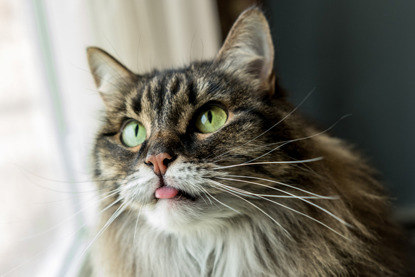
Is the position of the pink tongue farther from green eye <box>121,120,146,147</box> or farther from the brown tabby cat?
green eye <box>121,120,146,147</box>

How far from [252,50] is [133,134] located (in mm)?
380

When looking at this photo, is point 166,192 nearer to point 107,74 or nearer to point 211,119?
point 211,119

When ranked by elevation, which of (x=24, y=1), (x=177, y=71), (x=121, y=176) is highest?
(x=24, y=1)

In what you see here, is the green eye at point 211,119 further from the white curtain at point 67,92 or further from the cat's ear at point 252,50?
the white curtain at point 67,92

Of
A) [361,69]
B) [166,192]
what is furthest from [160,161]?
[361,69]

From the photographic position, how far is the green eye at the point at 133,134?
1030 millimetres

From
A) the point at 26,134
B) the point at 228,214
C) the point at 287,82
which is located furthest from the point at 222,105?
the point at 287,82

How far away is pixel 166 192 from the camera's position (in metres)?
0.84

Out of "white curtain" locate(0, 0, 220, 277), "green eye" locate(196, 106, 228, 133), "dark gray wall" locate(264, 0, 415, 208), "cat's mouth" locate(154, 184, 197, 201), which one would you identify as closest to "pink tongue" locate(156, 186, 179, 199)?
"cat's mouth" locate(154, 184, 197, 201)

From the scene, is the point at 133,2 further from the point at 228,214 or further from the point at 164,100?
the point at 228,214

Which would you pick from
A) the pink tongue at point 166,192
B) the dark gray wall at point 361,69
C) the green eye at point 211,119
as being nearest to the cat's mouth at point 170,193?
the pink tongue at point 166,192

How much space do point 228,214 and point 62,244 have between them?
719mm

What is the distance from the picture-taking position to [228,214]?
902 mm

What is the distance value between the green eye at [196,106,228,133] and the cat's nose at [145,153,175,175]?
0.48 feet
